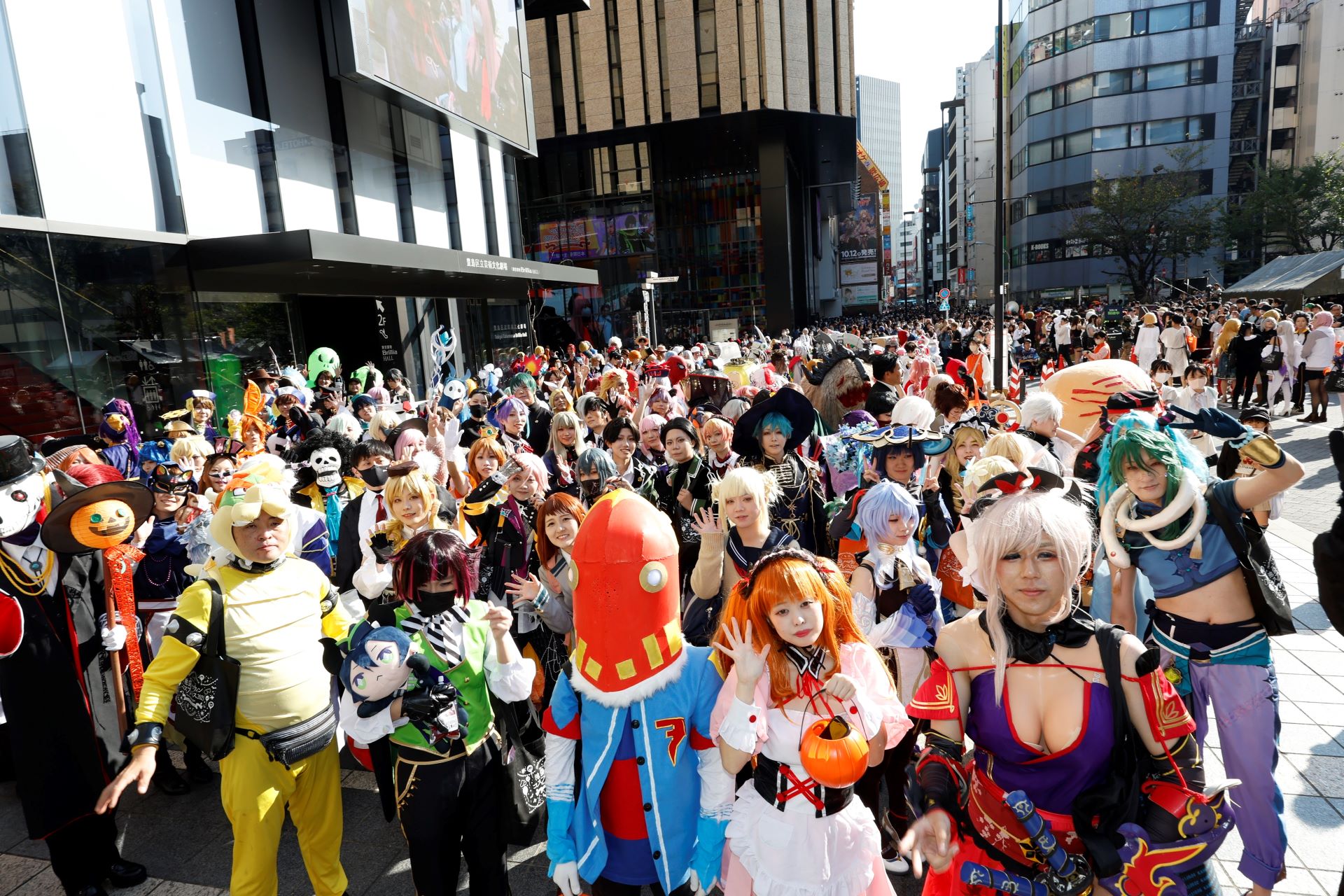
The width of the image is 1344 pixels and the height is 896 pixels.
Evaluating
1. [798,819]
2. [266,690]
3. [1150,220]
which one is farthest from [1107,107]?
[266,690]

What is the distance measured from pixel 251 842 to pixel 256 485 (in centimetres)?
149

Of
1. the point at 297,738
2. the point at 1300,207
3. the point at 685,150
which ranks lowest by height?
the point at 297,738

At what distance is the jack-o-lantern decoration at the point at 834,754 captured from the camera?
2.29 meters

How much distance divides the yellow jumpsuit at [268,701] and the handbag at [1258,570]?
400cm

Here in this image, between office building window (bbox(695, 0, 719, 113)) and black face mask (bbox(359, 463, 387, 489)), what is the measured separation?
1354 inches

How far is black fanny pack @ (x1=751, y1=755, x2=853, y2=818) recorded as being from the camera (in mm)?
2430

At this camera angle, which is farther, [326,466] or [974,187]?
[974,187]

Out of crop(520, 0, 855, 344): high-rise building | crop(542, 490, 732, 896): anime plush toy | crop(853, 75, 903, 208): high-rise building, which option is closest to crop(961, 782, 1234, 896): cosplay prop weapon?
crop(542, 490, 732, 896): anime plush toy

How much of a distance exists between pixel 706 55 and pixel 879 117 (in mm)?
139343

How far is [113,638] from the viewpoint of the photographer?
371 centimetres

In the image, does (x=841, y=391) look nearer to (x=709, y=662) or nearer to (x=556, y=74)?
(x=709, y=662)

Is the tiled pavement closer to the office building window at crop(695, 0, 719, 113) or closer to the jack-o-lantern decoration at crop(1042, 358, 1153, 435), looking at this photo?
the jack-o-lantern decoration at crop(1042, 358, 1153, 435)

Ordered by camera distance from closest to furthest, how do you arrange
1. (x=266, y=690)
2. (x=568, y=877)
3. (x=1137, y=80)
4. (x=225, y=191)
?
(x=568, y=877) → (x=266, y=690) → (x=225, y=191) → (x=1137, y=80)

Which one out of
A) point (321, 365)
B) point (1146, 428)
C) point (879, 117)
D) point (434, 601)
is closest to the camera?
point (434, 601)
